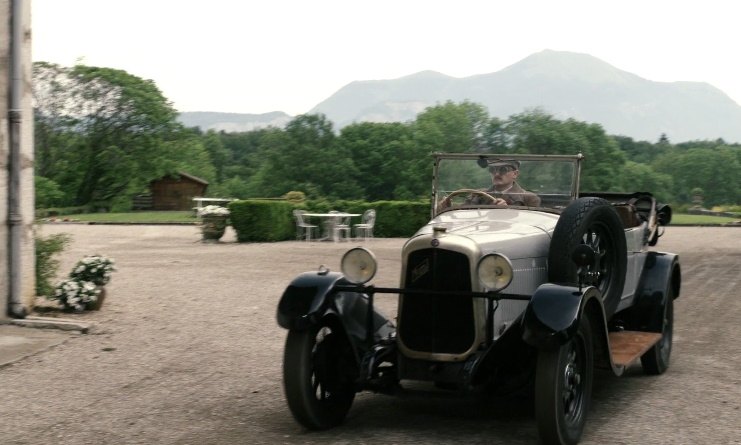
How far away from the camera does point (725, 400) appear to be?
607cm

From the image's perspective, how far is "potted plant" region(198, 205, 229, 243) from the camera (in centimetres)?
2188

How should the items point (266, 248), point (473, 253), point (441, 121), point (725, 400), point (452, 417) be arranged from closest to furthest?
1. point (473, 253)
2. point (452, 417)
3. point (725, 400)
4. point (266, 248)
5. point (441, 121)

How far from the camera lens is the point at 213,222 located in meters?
22.1

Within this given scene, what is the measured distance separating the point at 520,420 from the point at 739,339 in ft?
13.8

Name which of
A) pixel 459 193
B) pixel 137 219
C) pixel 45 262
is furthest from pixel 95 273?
pixel 137 219

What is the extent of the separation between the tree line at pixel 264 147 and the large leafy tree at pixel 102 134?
0.07 metres

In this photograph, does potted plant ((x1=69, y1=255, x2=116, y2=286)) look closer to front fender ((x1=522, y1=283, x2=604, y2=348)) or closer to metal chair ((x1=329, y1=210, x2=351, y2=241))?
front fender ((x1=522, y1=283, x2=604, y2=348))

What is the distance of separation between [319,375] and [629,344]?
2485mm

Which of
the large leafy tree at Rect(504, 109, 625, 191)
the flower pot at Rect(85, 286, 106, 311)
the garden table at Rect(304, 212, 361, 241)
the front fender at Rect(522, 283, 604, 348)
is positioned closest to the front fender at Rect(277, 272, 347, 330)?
the front fender at Rect(522, 283, 604, 348)

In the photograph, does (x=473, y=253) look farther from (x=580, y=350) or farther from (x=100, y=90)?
(x=100, y=90)

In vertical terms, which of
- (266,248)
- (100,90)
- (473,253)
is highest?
(100,90)

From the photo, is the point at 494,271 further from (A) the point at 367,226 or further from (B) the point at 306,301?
(A) the point at 367,226

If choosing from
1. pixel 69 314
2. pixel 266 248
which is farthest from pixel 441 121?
pixel 69 314

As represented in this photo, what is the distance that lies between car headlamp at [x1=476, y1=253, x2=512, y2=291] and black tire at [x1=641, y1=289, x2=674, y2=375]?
8.21 ft
